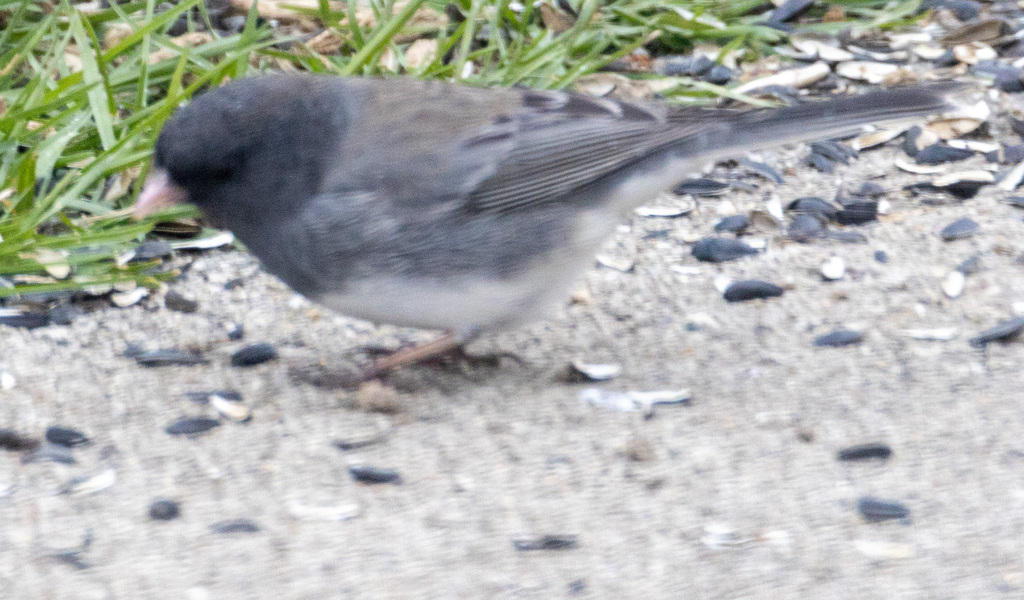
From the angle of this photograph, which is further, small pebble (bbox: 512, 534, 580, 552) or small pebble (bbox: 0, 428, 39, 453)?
small pebble (bbox: 0, 428, 39, 453)

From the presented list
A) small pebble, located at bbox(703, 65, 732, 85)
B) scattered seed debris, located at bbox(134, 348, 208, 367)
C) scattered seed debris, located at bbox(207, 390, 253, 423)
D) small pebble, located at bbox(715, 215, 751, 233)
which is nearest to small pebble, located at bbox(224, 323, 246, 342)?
scattered seed debris, located at bbox(134, 348, 208, 367)

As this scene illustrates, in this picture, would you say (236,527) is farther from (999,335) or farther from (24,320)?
(999,335)

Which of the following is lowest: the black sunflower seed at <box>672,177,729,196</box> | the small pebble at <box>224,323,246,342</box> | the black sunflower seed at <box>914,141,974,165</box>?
the small pebble at <box>224,323,246,342</box>

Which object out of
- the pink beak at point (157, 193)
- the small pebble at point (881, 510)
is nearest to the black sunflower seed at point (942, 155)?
the small pebble at point (881, 510)

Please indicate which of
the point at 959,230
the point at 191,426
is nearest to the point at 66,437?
the point at 191,426

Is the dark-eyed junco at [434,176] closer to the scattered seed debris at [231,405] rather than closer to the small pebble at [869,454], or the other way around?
the scattered seed debris at [231,405]

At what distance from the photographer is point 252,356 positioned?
8.99 feet

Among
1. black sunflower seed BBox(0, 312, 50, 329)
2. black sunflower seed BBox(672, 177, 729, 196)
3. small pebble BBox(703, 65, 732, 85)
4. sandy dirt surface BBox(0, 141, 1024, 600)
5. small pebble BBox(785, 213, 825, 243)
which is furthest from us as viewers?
small pebble BBox(703, 65, 732, 85)

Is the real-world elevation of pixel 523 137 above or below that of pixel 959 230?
above

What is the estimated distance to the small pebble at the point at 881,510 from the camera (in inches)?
82.9

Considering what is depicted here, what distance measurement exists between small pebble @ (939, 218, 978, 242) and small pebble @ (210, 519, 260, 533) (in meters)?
1.97

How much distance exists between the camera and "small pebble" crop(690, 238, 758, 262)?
3.20m

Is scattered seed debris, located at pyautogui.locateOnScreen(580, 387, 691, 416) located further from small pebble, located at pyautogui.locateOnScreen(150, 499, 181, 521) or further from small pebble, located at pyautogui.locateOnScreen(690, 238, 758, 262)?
small pebble, located at pyautogui.locateOnScreen(150, 499, 181, 521)

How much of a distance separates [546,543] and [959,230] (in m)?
1.68
